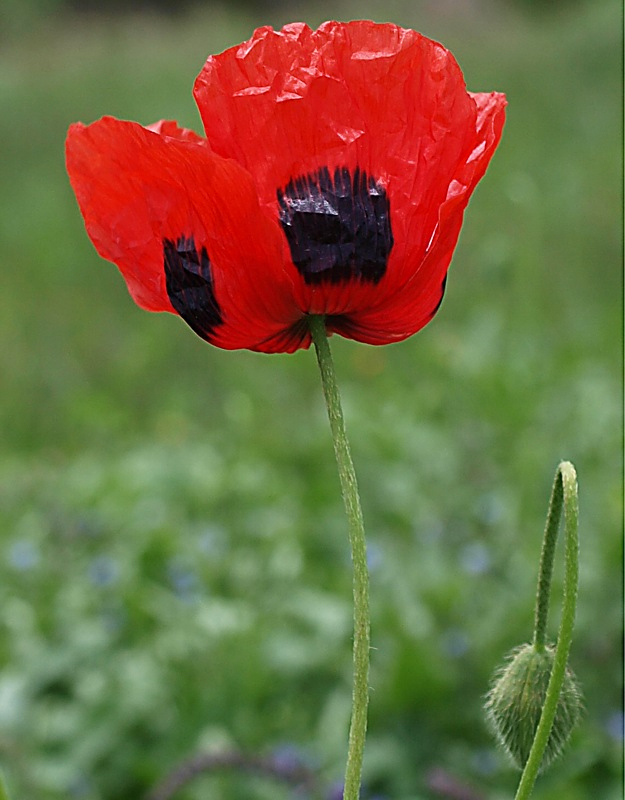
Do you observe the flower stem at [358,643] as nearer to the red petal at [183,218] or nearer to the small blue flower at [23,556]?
the red petal at [183,218]

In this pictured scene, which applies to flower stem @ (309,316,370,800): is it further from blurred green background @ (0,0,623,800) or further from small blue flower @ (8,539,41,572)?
small blue flower @ (8,539,41,572)

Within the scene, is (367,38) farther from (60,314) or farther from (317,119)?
(60,314)

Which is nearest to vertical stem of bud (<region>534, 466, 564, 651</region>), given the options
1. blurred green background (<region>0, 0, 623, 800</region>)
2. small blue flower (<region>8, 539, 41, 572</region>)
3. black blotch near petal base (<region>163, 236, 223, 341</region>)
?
black blotch near petal base (<region>163, 236, 223, 341</region>)

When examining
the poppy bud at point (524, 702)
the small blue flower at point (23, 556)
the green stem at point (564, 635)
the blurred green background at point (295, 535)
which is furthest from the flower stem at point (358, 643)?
the small blue flower at point (23, 556)

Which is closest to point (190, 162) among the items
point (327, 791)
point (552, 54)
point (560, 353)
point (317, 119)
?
point (317, 119)

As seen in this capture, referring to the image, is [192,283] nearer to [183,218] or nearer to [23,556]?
[183,218]

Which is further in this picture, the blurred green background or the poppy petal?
the blurred green background

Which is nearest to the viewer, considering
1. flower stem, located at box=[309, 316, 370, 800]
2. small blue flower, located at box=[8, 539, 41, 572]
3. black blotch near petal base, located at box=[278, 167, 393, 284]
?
flower stem, located at box=[309, 316, 370, 800]

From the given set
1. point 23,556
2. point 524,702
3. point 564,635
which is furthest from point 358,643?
point 23,556
